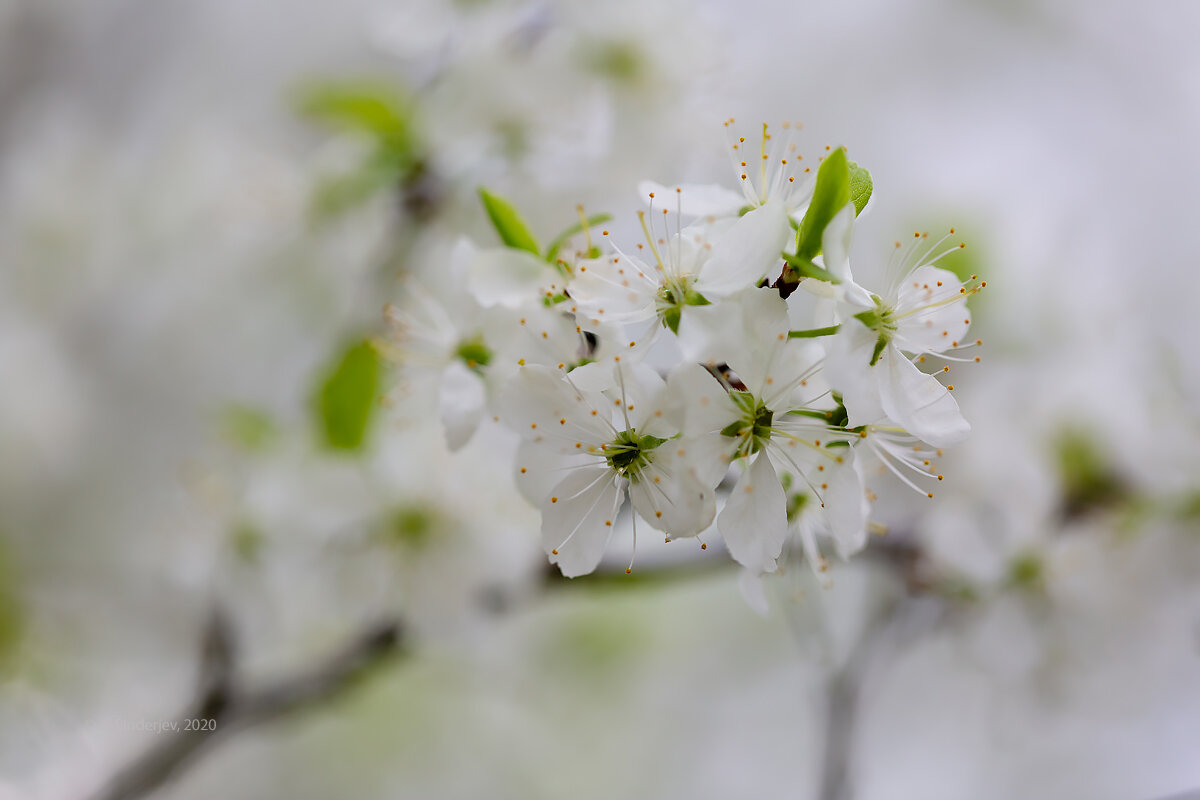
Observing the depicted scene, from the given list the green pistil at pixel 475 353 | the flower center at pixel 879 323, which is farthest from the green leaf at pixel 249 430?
the flower center at pixel 879 323

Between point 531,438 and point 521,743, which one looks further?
point 521,743

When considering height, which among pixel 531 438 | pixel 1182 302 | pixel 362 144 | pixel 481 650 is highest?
pixel 1182 302

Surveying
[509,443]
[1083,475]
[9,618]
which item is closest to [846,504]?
[509,443]

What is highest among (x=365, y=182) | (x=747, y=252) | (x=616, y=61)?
(x=616, y=61)

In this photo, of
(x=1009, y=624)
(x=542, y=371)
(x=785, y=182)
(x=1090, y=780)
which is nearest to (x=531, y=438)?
(x=542, y=371)

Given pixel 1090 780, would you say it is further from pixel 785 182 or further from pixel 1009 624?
pixel 785 182

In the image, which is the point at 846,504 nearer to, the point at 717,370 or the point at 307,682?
the point at 717,370
